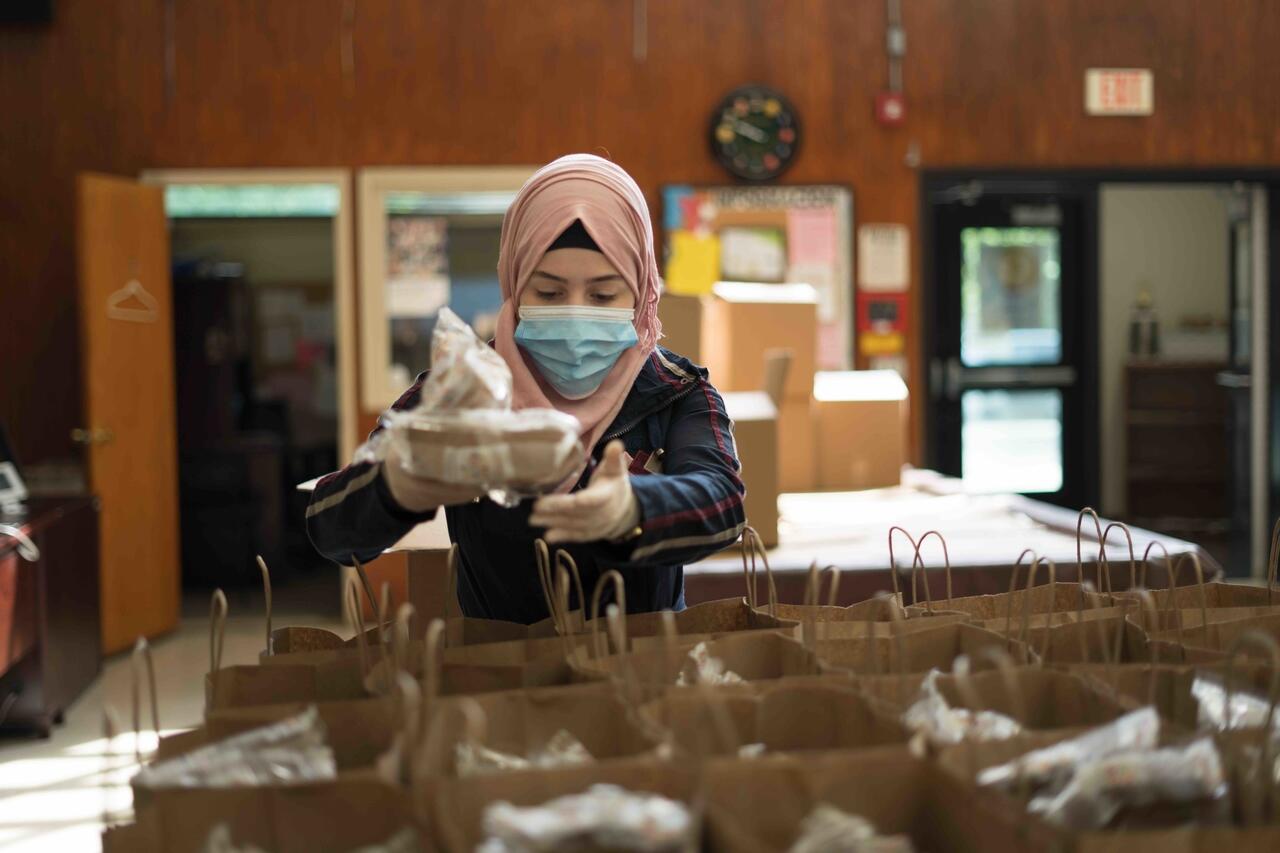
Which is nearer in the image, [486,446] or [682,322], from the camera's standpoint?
[486,446]

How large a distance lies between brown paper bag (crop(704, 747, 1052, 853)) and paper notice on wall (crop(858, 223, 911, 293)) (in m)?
4.98

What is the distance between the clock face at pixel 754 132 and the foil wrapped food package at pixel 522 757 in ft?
15.7

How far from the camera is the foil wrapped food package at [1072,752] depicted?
981mm

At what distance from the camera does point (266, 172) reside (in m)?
5.58

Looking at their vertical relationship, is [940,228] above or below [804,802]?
above

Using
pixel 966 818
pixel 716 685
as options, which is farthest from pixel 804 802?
pixel 716 685

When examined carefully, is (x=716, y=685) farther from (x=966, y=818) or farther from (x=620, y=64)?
(x=620, y=64)

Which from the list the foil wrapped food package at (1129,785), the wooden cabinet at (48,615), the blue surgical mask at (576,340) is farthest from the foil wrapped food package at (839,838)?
the wooden cabinet at (48,615)

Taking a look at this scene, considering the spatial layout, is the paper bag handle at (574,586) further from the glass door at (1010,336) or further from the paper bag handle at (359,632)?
the glass door at (1010,336)

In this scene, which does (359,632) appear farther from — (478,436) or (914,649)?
(914,649)

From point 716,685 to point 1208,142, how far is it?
18.2 ft

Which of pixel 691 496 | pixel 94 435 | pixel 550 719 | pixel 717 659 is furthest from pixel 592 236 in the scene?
pixel 94 435

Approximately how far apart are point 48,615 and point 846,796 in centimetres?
378

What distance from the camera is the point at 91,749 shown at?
12.9 ft
